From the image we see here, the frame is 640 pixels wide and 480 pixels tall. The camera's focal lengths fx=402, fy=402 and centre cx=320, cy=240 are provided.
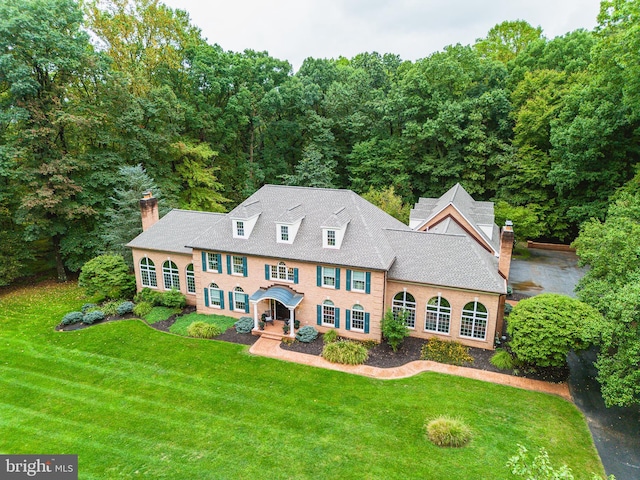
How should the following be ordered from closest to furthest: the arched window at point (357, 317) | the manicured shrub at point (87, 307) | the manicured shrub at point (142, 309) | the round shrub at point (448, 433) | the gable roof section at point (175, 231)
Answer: the round shrub at point (448, 433), the arched window at point (357, 317), the manicured shrub at point (142, 309), the manicured shrub at point (87, 307), the gable roof section at point (175, 231)

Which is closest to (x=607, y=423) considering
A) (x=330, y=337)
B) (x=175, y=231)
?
(x=330, y=337)

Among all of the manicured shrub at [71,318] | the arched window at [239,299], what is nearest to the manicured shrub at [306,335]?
the arched window at [239,299]

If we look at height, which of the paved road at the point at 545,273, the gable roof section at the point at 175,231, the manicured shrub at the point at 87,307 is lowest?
the paved road at the point at 545,273

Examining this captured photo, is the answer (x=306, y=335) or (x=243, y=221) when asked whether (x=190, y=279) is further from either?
(x=306, y=335)

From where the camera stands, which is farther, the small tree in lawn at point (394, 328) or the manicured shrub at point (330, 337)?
the manicured shrub at point (330, 337)

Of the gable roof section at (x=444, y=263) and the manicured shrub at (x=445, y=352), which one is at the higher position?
the gable roof section at (x=444, y=263)

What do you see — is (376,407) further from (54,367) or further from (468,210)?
(468,210)

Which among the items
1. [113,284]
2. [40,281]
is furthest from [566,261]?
[40,281]

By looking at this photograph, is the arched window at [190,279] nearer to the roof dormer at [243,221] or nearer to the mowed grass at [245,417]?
the roof dormer at [243,221]
